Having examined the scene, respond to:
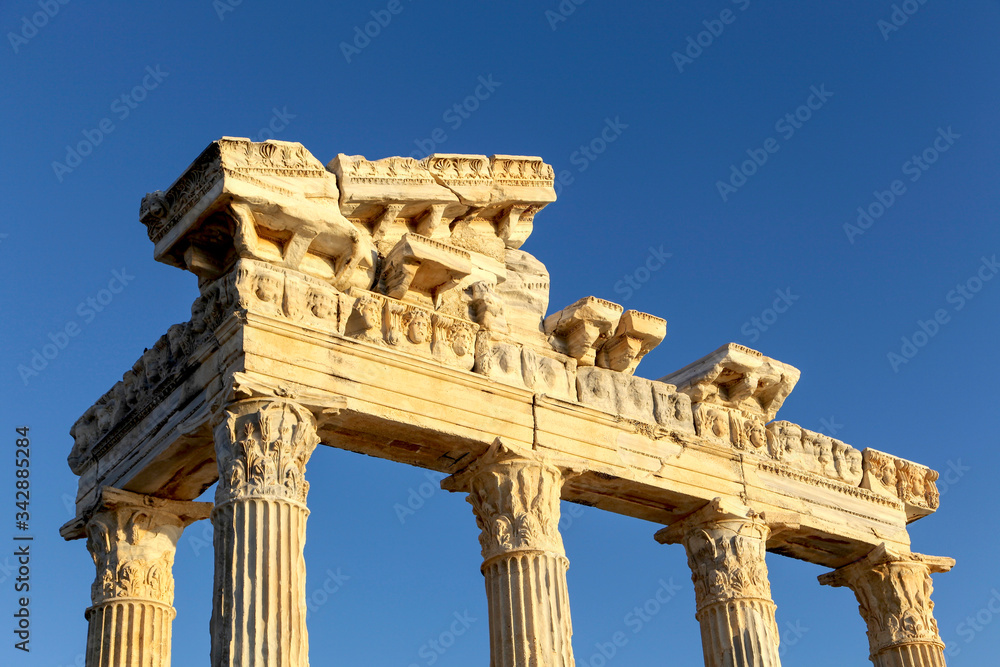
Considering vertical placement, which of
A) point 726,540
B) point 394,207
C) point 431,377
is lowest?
point 726,540

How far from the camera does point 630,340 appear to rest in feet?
65.6

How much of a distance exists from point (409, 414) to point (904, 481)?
10681mm

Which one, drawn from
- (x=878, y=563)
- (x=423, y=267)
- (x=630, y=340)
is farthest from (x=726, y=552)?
(x=423, y=267)

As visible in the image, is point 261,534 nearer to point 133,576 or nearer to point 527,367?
point 133,576

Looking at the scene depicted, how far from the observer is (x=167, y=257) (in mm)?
17641

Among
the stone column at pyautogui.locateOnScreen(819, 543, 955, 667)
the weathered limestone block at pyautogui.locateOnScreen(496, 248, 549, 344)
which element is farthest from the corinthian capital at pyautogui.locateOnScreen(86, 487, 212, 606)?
the stone column at pyautogui.locateOnScreen(819, 543, 955, 667)

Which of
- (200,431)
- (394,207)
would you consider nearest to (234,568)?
(200,431)

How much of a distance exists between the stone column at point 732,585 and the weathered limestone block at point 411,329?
16.1 feet

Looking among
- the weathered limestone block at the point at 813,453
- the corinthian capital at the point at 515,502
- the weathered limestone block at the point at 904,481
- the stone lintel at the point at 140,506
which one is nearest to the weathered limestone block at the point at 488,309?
the corinthian capital at the point at 515,502

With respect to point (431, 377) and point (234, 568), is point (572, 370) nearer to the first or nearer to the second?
point (431, 377)

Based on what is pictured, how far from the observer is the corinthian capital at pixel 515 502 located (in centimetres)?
1759

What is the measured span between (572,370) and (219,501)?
6183mm

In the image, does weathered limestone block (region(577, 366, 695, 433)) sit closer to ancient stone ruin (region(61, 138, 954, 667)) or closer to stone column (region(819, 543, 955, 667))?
ancient stone ruin (region(61, 138, 954, 667))

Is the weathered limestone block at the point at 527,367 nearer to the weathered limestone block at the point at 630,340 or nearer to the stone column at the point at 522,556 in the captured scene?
the weathered limestone block at the point at 630,340
